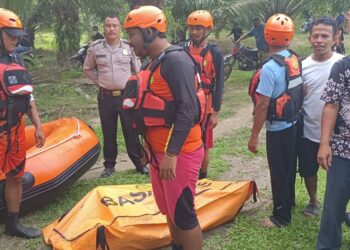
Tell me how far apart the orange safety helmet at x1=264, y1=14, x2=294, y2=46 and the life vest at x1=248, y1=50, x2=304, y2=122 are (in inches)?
4.6

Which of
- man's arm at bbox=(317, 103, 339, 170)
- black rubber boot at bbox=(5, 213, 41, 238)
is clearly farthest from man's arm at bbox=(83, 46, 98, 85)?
man's arm at bbox=(317, 103, 339, 170)

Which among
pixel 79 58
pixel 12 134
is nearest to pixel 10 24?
pixel 12 134

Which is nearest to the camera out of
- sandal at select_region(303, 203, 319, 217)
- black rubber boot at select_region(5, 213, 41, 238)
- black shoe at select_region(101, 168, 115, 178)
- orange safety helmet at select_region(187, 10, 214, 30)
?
black rubber boot at select_region(5, 213, 41, 238)

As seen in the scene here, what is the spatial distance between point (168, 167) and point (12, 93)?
1469 mm

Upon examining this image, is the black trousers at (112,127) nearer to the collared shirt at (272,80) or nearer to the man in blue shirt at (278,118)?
the man in blue shirt at (278,118)

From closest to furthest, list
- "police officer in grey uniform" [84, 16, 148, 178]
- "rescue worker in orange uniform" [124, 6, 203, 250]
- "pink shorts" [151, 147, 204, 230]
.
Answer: "rescue worker in orange uniform" [124, 6, 203, 250], "pink shorts" [151, 147, 204, 230], "police officer in grey uniform" [84, 16, 148, 178]

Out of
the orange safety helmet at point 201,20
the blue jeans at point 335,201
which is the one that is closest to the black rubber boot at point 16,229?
the blue jeans at point 335,201

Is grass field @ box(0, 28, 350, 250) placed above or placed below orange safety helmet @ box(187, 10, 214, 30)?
below

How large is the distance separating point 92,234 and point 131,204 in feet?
1.57

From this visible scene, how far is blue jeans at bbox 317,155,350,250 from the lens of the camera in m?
2.88

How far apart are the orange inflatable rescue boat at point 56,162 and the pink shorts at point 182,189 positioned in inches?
64.3

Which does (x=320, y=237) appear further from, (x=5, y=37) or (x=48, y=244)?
(x=5, y=37)

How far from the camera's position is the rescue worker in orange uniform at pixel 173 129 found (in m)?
2.53

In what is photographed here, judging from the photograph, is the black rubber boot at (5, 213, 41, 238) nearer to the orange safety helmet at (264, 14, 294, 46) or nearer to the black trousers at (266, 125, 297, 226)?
the black trousers at (266, 125, 297, 226)
